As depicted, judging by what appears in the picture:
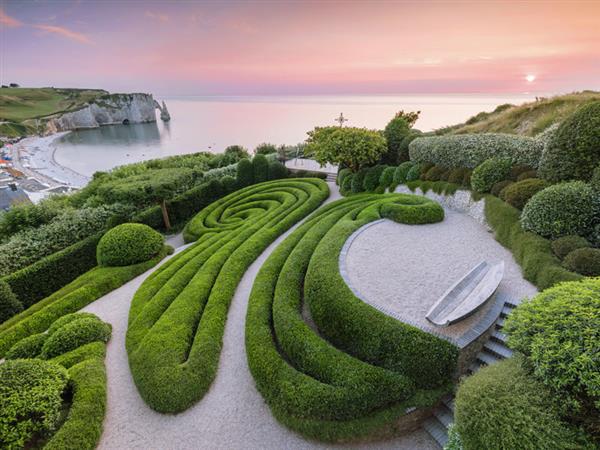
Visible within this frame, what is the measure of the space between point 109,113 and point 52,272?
474 ft

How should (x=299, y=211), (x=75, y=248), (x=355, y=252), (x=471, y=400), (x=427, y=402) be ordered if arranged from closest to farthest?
(x=471, y=400) < (x=427, y=402) < (x=355, y=252) < (x=75, y=248) < (x=299, y=211)

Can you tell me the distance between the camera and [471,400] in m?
5.58

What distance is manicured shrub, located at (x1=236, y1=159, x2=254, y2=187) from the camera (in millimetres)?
28812

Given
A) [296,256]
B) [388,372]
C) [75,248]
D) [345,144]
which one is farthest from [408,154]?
[75,248]

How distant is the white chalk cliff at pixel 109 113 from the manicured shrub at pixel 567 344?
156901mm

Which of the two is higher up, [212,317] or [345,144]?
[345,144]

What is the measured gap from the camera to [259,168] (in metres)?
29.2

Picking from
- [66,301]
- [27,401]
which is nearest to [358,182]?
[66,301]

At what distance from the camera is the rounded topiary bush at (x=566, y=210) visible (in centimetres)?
1005

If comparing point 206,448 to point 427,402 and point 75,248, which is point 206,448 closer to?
point 427,402

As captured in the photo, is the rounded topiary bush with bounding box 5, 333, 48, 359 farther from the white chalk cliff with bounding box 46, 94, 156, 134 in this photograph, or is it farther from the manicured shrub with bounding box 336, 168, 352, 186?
the white chalk cliff with bounding box 46, 94, 156, 134

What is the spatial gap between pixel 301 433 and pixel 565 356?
6.17 meters

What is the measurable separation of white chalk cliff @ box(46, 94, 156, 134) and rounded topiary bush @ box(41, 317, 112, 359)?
14519 centimetres

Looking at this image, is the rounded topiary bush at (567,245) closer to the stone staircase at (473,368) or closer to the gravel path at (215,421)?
the stone staircase at (473,368)
